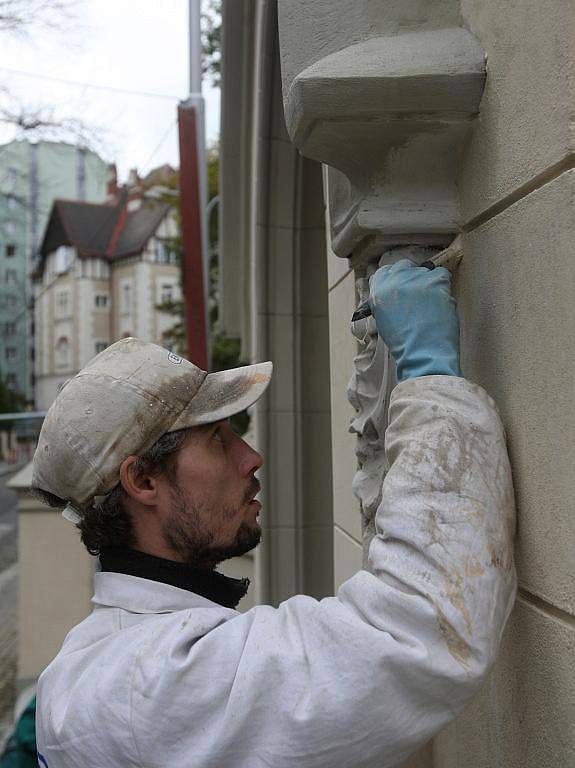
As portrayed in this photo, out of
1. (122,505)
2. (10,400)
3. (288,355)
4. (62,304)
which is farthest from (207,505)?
(10,400)

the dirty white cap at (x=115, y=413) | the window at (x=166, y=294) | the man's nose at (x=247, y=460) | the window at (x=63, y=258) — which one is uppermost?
the window at (x=63, y=258)

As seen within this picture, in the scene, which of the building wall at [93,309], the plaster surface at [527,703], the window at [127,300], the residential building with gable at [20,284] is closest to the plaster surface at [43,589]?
the plaster surface at [527,703]

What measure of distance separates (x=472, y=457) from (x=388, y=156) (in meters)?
0.65

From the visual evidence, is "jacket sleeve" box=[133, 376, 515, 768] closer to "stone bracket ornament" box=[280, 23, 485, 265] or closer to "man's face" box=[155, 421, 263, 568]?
"man's face" box=[155, 421, 263, 568]

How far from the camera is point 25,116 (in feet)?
34.0

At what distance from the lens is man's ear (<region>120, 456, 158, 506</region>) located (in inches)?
64.1

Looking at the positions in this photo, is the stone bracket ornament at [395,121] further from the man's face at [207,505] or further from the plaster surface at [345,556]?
the plaster surface at [345,556]

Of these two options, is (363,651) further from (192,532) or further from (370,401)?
(370,401)

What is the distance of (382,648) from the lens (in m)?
1.20

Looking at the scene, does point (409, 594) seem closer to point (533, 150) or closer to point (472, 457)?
point (472, 457)

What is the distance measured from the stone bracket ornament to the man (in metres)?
0.15

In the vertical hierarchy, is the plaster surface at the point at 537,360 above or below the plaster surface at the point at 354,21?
below

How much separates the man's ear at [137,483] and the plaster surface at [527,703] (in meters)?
0.72

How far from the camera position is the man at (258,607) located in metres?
1.22
